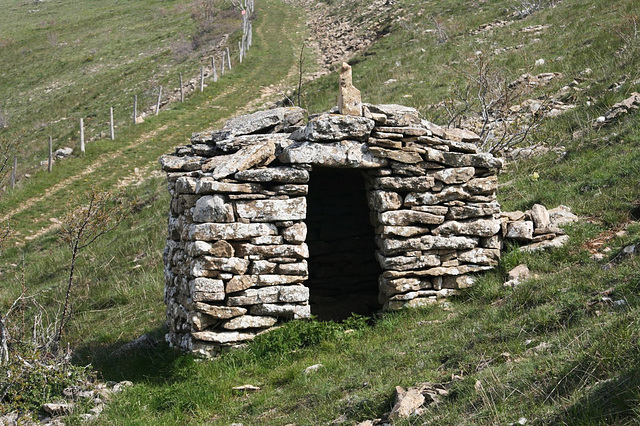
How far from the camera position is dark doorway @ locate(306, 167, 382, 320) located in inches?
449

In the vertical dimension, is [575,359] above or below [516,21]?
below

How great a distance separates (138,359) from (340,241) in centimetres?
402

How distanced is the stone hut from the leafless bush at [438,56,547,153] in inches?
158

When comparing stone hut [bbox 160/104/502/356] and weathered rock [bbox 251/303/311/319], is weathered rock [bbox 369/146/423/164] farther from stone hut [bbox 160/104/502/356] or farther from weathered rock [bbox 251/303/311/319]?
weathered rock [bbox 251/303/311/319]

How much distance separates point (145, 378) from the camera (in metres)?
8.51

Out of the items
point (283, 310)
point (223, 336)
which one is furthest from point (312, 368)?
point (223, 336)

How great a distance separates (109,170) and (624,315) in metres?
19.8

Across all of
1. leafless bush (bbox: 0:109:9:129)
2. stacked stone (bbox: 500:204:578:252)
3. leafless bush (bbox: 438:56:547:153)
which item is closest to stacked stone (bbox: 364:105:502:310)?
stacked stone (bbox: 500:204:578:252)

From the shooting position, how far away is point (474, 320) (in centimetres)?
760

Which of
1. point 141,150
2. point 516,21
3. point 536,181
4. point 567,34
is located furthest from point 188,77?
point 536,181

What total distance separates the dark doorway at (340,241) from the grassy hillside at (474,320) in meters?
2.49

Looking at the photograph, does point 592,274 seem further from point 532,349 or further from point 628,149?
Result: point 628,149

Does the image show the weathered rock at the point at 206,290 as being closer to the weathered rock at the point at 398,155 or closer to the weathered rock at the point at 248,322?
the weathered rock at the point at 248,322

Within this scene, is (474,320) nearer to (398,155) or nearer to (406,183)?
(406,183)
